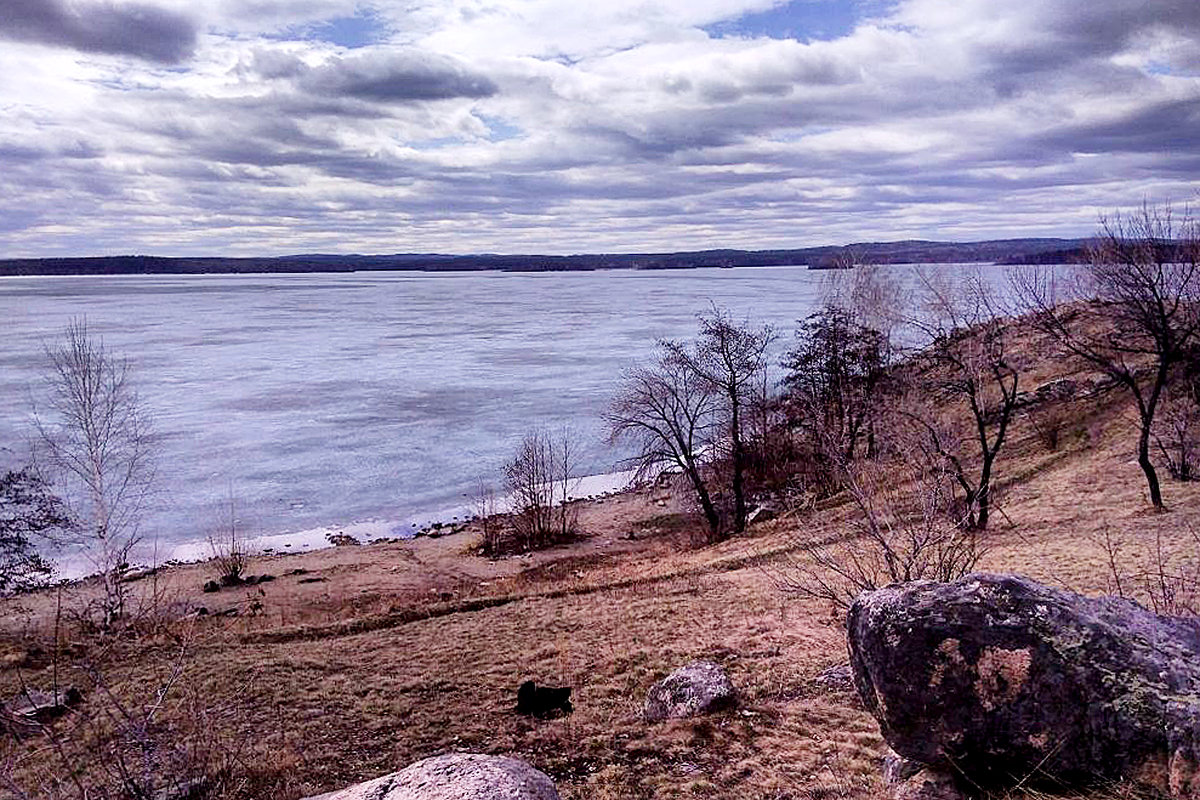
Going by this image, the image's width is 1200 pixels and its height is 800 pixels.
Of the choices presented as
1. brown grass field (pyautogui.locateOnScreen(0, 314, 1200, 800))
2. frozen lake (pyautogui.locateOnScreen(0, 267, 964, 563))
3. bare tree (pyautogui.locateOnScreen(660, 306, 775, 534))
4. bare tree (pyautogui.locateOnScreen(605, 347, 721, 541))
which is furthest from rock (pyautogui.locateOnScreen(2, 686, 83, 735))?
bare tree (pyautogui.locateOnScreen(660, 306, 775, 534))

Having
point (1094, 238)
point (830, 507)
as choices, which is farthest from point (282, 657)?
point (1094, 238)

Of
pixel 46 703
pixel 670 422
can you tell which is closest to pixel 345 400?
pixel 670 422

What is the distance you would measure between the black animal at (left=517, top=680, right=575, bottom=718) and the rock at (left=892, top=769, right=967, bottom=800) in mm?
5206

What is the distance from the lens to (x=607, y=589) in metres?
18.4

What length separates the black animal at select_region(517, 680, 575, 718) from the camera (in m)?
10.1

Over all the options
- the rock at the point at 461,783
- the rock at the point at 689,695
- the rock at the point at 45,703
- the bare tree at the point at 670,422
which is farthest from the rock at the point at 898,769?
the bare tree at the point at 670,422

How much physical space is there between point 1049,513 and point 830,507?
20.2ft

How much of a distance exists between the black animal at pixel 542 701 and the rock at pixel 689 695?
3.57ft

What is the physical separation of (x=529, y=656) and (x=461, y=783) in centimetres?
856

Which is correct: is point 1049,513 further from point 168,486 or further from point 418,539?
point 168,486

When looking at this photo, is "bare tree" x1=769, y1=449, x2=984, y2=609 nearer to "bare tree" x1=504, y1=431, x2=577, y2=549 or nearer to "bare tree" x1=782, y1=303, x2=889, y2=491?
"bare tree" x1=504, y1=431, x2=577, y2=549

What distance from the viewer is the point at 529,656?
12.9m

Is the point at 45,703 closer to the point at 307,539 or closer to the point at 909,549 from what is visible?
the point at 909,549

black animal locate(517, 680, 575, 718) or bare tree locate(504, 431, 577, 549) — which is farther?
bare tree locate(504, 431, 577, 549)
